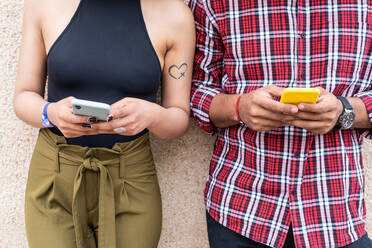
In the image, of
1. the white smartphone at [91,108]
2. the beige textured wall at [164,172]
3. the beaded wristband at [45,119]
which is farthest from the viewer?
the beige textured wall at [164,172]

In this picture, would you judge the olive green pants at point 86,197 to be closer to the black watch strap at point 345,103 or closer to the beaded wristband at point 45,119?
the beaded wristband at point 45,119

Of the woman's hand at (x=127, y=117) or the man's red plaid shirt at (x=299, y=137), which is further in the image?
the man's red plaid shirt at (x=299, y=137)

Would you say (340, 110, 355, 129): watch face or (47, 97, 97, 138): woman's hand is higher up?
(47, 97, 97, 138): woman's hand

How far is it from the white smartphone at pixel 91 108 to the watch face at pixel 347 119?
770mm

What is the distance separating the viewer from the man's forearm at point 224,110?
4.33ft

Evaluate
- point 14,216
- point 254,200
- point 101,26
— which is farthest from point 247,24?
point 14,216

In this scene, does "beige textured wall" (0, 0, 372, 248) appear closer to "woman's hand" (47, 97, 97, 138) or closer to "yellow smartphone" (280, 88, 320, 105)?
"woman's hand" (47, 97, 97, 138)

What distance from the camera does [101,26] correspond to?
1253 millimetres

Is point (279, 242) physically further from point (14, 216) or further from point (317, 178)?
point (14, 216)

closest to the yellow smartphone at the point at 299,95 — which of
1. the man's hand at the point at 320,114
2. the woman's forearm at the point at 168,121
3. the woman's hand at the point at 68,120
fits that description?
the man's hand at the point at 320,114

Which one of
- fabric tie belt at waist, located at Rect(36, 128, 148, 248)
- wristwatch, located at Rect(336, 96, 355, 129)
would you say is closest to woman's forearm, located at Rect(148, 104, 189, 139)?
fabric tie belt at waist, located at Rect(36, 128, 148, 248)

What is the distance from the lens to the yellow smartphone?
39.9 inches

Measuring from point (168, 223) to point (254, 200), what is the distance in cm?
66

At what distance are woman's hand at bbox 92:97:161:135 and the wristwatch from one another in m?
0.65
